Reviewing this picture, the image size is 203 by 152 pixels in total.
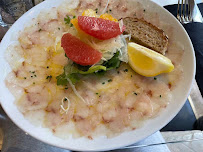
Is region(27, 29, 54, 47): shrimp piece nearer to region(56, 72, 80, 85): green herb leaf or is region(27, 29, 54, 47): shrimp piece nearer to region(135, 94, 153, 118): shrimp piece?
region(56, 72, 80, 85): green herb leaf

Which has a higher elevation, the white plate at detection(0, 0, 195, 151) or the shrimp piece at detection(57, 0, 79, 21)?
the shrimp piece at detection(57, 0, 79, 21)

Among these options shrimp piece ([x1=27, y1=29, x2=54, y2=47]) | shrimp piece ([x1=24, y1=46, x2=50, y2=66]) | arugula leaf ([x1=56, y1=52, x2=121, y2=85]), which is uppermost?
shrimp piece ([x1=27, y1=29, x2=54, y2=47])

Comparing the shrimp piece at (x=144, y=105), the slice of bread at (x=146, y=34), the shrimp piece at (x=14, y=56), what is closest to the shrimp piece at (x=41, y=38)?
the shrimp piece at (x=14, y=56)

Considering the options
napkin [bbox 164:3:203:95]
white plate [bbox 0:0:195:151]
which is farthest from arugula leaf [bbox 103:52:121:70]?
napkin [bbox 164:3:203:95]

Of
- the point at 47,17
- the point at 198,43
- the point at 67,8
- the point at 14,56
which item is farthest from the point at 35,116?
the point at 198,43

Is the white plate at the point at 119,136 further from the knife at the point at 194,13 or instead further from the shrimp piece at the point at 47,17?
the knife at the point at 194,13

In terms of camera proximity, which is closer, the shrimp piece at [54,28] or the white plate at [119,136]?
the white plate at [119,136]

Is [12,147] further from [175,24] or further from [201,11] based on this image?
[201,11]

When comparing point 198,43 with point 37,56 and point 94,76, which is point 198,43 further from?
point 37,56
